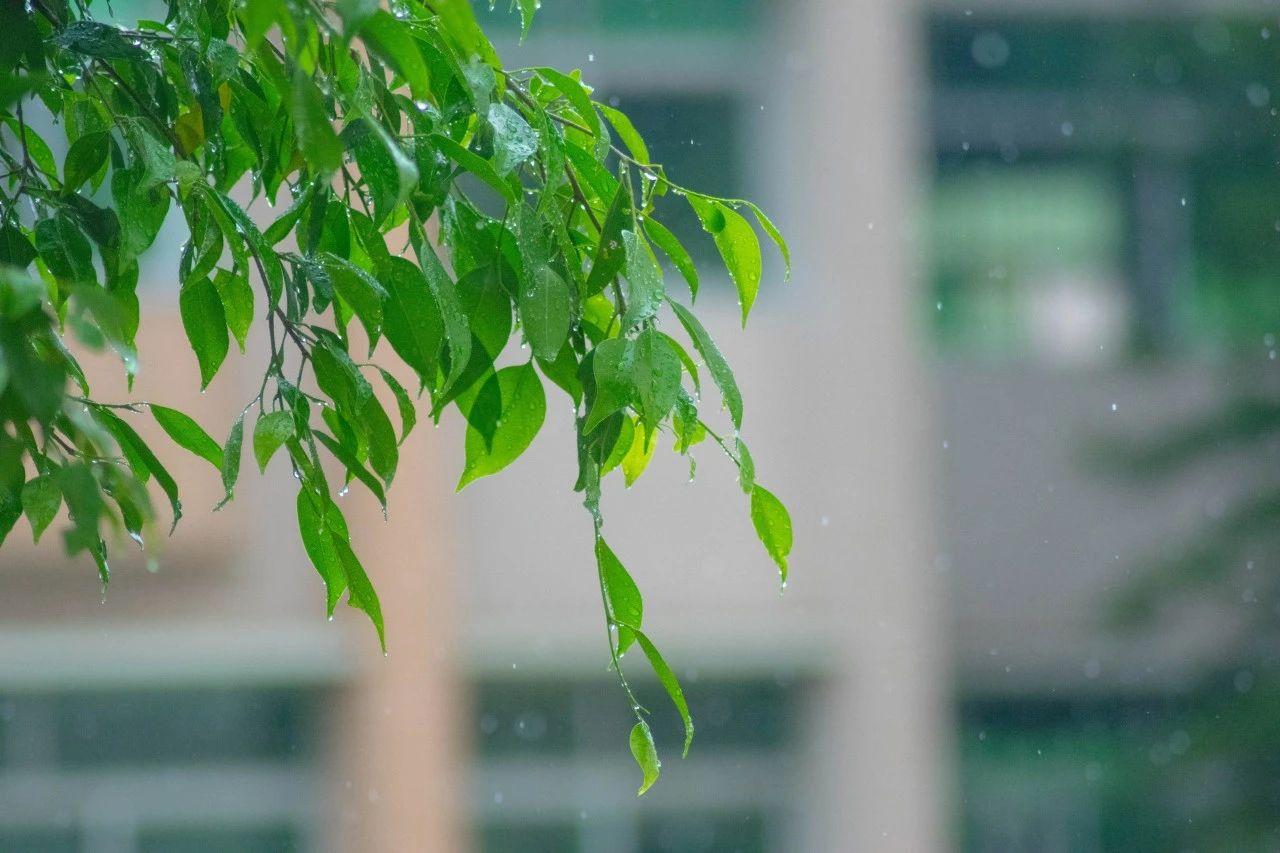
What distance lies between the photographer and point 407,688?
252 inches

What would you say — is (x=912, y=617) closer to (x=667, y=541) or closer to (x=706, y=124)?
(x=667, y=541)

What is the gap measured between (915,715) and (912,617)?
1.24ft

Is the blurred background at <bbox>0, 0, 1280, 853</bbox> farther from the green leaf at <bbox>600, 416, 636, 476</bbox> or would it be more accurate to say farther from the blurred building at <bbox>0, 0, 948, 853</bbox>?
the green leaf at <bbox>600, 416, 636, 476</bbox>

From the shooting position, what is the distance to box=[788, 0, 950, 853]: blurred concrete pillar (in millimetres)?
7023

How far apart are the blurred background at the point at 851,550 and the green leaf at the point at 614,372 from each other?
5.00 meters

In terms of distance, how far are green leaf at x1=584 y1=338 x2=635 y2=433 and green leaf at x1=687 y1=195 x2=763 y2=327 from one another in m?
0.21

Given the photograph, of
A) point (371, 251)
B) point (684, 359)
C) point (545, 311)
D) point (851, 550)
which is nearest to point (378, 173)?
point (371, 251)

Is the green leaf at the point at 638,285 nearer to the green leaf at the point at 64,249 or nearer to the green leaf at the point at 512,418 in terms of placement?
the green leaf at the point at 512,418

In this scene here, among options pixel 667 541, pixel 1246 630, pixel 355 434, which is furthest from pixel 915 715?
pixel 355 434

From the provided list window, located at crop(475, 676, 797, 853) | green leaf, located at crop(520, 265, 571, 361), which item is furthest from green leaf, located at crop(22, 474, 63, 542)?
window, located at crop(475, 676, 797, 853)

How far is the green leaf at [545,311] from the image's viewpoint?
130cm

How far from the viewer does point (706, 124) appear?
7.33m

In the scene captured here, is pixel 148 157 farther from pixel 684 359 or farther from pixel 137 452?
pixel 684 359

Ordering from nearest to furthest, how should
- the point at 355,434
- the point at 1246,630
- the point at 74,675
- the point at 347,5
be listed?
the point at 347,5 → the point at 355,434 → the point at 74,675 → the point at 1246,630
